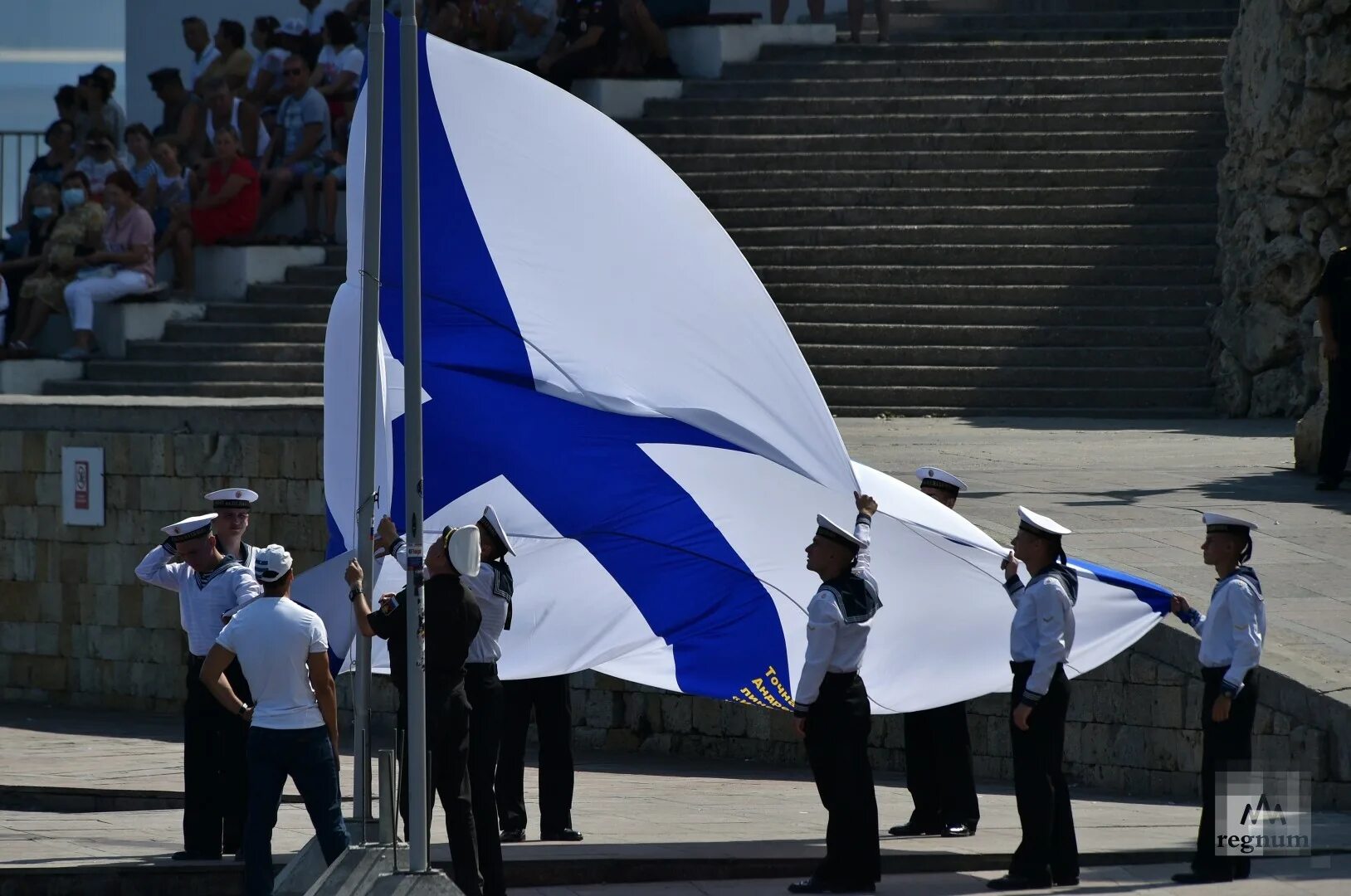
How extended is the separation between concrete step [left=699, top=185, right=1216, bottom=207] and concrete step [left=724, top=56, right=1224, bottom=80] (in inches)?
72.2

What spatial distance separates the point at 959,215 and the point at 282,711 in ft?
44.8

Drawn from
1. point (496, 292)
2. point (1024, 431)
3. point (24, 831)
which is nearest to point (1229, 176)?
point (1024, 431)

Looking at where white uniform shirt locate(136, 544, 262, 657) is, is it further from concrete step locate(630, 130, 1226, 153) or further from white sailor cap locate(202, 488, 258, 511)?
concrete step locate(630, 130, 1226, 153)

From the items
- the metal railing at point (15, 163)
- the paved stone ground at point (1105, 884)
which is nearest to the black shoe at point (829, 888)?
the paved stone ground at point (1105, 884)

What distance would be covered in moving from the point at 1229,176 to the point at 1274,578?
8733 mm

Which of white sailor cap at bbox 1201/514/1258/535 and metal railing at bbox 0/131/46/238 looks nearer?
white sailor cap at bbox 1201/514/1258/535

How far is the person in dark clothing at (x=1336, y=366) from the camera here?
49.5ft

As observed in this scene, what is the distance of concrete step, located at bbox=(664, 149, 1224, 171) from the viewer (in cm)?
2178

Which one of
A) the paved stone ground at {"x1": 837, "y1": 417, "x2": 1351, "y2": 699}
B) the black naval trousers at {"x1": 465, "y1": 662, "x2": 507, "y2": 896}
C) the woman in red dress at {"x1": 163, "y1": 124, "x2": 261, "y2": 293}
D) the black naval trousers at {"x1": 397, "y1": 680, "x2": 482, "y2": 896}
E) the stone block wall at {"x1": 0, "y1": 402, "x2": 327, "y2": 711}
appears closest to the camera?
the black naval trousers at {"x1": 397, "y1": 680, "x2": 482, "y2": 896}

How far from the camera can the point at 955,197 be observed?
71.3 feet

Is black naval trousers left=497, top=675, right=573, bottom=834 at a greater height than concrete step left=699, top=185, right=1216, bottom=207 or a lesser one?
lesser

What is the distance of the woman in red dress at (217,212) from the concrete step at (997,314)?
18.4 ft

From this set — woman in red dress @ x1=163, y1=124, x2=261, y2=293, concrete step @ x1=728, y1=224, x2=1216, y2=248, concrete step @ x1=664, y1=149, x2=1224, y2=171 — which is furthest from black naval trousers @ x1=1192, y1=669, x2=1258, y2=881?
woman in red dress @ x1=163, y1=124, x2=261, y2=293

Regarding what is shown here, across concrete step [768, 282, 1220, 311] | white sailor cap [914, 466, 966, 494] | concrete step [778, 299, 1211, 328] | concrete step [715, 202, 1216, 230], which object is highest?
Answer: concrete step [715, 202, 1216, 230]
